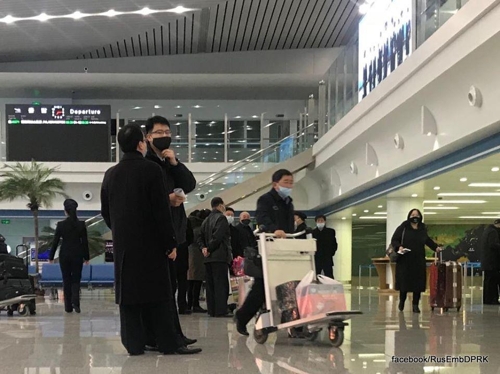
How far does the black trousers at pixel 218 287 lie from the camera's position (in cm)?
998

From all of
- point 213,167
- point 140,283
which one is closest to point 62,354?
point 140,283

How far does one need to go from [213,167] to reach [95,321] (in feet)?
58.5

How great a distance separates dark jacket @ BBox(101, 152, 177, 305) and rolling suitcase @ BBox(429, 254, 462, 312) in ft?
23.9

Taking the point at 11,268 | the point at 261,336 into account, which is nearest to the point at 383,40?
the point at 11,268

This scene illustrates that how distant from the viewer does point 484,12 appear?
918cm

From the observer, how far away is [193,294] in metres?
11.6

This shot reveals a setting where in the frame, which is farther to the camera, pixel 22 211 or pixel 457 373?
pixel 22 211

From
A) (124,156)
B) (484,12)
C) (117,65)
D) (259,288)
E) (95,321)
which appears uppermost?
(117,65)

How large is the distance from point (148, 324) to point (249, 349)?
92 cm

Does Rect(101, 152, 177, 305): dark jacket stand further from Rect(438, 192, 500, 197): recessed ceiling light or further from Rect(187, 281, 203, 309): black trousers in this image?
Rect(438, 192, 500, 197): recessed ceiling light

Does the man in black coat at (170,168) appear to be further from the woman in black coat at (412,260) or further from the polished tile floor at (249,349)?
the woman in black coat at (412,260)

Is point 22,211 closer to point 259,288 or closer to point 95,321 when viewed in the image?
point 95,321

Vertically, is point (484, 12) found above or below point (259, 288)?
above

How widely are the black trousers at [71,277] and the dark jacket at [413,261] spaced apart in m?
4.57
